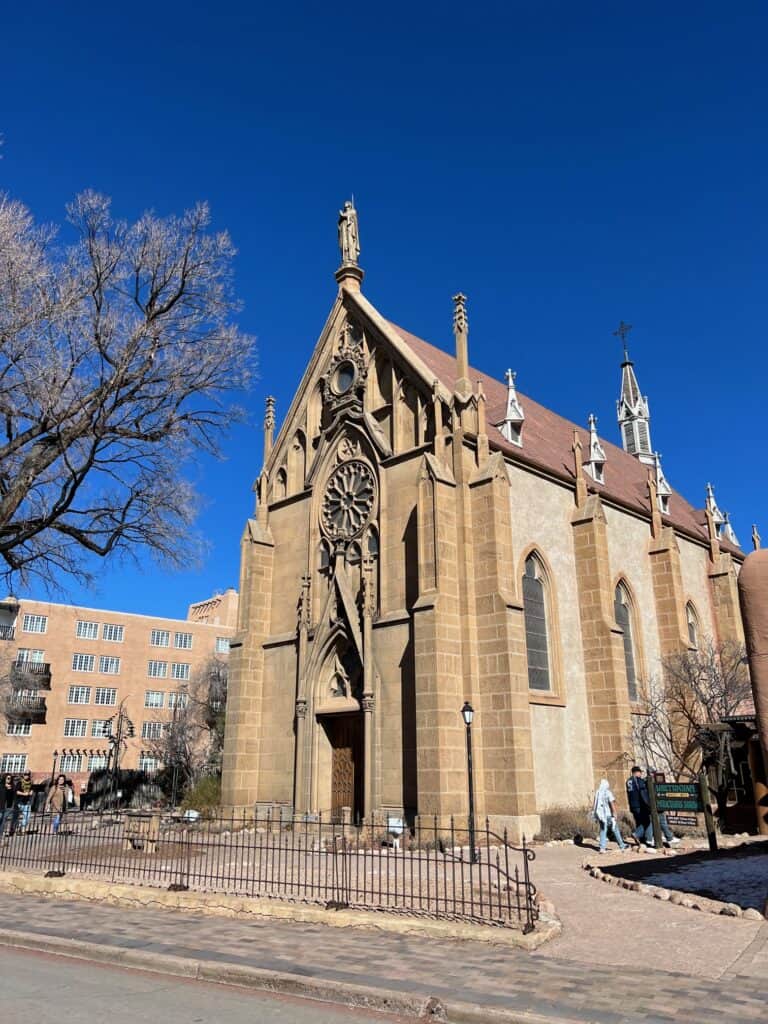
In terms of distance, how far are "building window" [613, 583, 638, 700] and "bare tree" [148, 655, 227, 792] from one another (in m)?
23.1

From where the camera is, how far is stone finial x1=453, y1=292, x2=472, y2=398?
2264cm

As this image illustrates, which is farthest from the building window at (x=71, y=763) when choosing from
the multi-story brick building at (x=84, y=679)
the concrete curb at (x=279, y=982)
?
the concrete curb at (x=279, y=982)

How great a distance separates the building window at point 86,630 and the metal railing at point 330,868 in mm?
41382

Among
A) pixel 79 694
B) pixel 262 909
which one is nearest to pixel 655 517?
pixel 262 909

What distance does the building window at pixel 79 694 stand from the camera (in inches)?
2309

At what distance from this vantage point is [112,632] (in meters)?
62.5

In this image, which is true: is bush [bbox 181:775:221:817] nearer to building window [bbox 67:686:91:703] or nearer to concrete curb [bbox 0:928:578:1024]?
concrete curb [bbox 0:928:578:1024]

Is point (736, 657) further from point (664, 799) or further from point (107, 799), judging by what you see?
point (107, 799)

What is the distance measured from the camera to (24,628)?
57562 millimetres

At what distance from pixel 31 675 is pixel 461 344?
4377cm

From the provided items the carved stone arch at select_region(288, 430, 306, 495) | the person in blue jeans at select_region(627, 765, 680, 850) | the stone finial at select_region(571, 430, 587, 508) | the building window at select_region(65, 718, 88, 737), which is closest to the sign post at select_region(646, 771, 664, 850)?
the person in blue jeans at select_region(627, 765, 680, 850)

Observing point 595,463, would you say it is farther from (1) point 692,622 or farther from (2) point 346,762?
(2) point 346,762

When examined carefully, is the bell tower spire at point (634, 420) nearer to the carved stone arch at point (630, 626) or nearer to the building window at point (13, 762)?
the carved stone arch at point (630, 626)

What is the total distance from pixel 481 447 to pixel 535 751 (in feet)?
27.3
